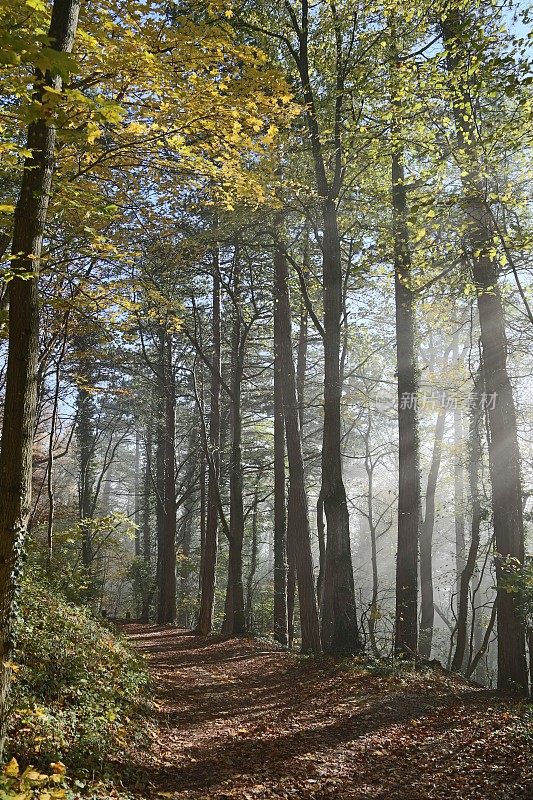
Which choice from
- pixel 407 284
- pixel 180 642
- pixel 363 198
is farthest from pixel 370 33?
pixel 180 642

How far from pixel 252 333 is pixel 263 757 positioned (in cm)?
1529

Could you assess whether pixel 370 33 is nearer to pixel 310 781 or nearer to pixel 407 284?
pixel 407 284

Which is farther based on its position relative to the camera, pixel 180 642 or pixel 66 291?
pixel 180 642

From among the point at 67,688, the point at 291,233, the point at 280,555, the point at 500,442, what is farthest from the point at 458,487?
the point at 67,688

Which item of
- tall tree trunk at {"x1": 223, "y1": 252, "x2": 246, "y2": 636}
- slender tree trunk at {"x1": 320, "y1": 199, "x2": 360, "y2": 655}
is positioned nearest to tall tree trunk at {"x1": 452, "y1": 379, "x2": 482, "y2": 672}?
slender tree trunk at {"x1": 320, "y1": 199, "x2": 360, "y2": 655}

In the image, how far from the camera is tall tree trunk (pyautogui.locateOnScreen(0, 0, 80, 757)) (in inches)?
162

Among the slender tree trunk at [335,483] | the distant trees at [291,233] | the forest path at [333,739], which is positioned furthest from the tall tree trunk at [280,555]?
the forest path at [333,739]

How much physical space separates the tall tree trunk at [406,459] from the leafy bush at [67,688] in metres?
4.86

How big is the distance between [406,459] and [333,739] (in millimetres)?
5679

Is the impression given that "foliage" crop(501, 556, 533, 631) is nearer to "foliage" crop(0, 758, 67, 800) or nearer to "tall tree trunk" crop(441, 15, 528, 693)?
"tall tree trunk" crop(441, 15, 528, 693)

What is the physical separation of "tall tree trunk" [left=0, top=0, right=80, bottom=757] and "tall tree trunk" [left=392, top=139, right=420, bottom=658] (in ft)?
21.6

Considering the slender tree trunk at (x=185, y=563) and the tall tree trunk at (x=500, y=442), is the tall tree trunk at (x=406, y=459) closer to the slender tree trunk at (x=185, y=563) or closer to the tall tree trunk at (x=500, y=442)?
the tall tree trunk at (x=500, y=442)

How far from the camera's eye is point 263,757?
5.71 meters

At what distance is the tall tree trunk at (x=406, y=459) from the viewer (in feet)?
33.1
